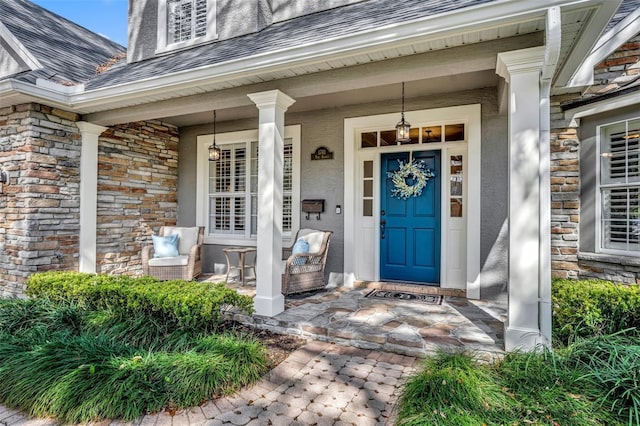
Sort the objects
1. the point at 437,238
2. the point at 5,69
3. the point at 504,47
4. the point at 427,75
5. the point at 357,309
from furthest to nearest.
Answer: the point at 5,69
the point at 437,238
the point at 357,309
the point at 427,75
the point at 504,47

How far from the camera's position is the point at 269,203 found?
3803 millimetres

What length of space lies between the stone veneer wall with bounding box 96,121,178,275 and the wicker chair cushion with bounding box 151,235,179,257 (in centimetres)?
65

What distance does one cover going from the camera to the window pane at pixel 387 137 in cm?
516

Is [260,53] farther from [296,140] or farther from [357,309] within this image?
[357,309]

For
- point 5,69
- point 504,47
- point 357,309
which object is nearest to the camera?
point 504,47

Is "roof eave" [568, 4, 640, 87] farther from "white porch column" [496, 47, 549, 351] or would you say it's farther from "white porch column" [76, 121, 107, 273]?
"white porch column" [76, 121, 107, 273]

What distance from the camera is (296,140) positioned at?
219 inches

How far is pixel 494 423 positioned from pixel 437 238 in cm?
320

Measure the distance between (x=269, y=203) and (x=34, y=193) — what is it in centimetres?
316

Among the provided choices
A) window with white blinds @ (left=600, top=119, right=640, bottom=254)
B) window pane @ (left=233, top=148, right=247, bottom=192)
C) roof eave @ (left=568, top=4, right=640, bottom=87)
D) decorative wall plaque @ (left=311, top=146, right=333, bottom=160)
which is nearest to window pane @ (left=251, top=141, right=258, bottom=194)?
window pane @ (left=233, top=148, right=247, bottom=192)

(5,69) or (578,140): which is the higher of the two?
(5,69)

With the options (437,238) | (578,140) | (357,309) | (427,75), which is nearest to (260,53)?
(427,75)

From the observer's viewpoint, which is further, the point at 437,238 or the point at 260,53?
the point at 437,238

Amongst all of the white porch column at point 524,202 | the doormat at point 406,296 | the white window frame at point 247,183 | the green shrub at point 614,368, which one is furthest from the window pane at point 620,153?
the white window frame at point 247,183
